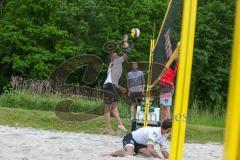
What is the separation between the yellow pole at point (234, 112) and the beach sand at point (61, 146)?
17.3ft

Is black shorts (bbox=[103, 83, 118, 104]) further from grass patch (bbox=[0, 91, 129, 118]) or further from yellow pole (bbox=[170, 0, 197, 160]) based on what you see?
yellow pole (bbox=[170, 0, 197, 160])

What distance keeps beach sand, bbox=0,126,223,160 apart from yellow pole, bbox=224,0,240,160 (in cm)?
528

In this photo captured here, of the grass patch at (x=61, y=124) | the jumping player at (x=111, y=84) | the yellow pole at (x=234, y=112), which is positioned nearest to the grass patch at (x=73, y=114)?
the grass patch at (x=61, y=124)

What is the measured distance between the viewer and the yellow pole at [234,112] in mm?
1556

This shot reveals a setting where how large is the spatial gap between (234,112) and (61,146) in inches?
255

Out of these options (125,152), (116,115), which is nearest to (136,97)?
(116,115)

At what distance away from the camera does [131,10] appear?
30406mm

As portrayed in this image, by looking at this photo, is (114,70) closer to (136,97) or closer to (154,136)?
(136,97)

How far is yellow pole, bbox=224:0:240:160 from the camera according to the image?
156 cm

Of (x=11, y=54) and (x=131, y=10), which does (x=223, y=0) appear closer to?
(x=131, y=10)

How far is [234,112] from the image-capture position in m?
1.57

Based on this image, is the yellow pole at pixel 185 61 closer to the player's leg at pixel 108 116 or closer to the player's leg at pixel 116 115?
the player's leg at pixel 108 116

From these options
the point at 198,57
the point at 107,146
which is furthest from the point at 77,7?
the point at 107,146

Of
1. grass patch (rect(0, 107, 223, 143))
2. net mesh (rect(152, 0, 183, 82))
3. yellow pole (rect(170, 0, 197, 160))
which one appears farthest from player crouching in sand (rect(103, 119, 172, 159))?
yellow pole (rect(170, 0, 197, 160))
